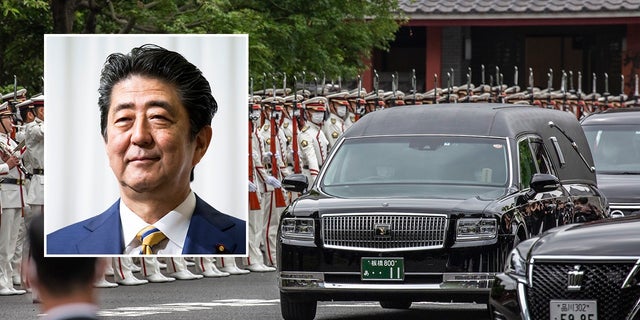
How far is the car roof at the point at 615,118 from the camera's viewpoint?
19078 millimetres

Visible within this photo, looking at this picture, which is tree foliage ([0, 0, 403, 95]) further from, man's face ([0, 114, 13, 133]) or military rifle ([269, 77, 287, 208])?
man's face ([0, 114, 13, 133])

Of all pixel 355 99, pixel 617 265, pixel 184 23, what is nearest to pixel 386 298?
pixel 617 265

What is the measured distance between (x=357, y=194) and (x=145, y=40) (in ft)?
19.4

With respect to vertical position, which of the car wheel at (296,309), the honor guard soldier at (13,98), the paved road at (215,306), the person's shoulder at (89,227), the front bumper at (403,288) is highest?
the honor guard soldier at (13,98)

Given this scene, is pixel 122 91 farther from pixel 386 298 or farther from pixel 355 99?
pixel 355 99

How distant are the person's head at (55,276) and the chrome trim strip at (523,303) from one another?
4.85 meters

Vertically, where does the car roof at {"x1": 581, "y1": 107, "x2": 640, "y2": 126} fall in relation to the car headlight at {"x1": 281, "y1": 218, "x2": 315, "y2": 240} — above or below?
above

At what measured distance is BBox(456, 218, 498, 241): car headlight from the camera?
12.7 metres

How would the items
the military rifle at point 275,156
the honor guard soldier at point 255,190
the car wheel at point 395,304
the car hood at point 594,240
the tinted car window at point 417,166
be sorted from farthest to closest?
the military rifle at point 275,156 < the honor guard soldier at point 255,190 < the car wheel at point 395,304 < the tinted car window at point 417,166 < the car hood at point 594,240

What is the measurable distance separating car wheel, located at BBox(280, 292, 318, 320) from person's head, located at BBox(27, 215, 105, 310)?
8.26m

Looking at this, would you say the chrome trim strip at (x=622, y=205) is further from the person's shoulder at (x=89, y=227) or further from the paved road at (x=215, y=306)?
the person's shoulder at (x=89, y=227)

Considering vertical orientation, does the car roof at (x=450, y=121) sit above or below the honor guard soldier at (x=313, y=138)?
above

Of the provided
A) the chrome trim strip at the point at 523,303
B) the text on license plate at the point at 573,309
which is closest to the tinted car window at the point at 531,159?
the chrome trim strip at the point at 523,303

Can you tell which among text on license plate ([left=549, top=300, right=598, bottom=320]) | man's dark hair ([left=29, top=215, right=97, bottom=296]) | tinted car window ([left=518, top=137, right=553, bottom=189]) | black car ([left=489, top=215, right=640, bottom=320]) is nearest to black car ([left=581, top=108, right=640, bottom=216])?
tinted car window ([left=518, top=137, right=553, bottom=189])
